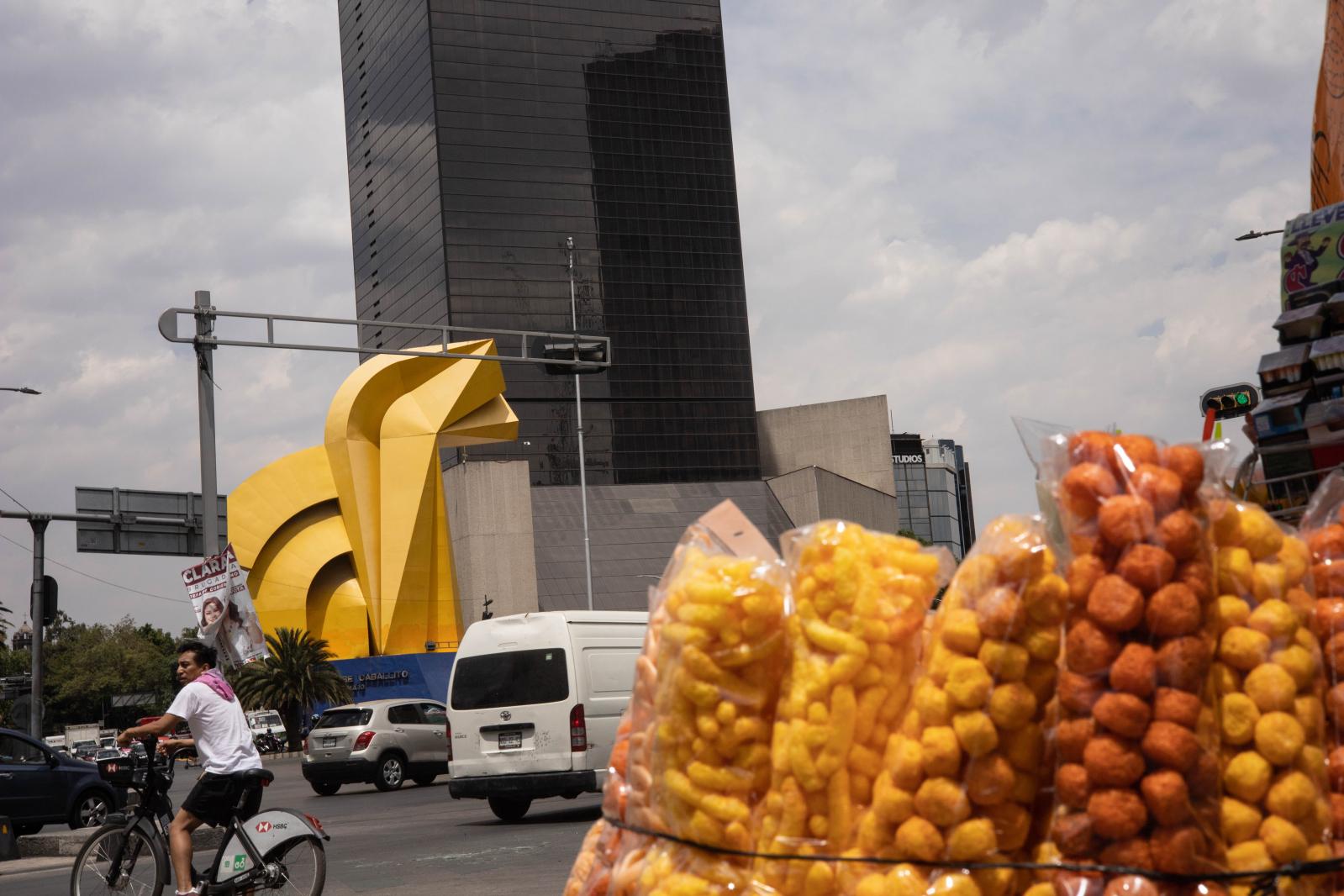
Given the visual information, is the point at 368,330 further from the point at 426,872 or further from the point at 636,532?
the point at 426,872

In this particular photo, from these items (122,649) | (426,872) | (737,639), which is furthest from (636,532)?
(737,639)

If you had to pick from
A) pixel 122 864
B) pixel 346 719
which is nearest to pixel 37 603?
pixel 346 719

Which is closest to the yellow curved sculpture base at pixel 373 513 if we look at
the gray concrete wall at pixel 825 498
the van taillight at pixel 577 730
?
the gray concrete wall at pixel 825 498

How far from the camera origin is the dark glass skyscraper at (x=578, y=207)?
4262 inches

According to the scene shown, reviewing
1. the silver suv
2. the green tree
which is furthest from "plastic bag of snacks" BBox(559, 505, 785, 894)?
the green tree

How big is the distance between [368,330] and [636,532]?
156ft

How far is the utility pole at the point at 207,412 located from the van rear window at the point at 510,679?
4023 mm

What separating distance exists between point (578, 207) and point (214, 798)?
349ft

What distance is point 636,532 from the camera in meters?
88.5

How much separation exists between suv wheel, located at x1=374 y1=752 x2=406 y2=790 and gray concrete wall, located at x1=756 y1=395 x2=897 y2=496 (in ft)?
267

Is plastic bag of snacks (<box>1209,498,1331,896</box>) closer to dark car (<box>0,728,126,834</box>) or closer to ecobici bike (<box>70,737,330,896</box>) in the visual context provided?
ecobici bike (<box>70,737,330,896</box>)

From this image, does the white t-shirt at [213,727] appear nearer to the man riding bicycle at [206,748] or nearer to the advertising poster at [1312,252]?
the man riding bicycle at [206,748]

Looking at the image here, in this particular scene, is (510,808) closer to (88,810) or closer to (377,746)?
(88,810)

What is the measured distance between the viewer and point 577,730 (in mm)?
14352
